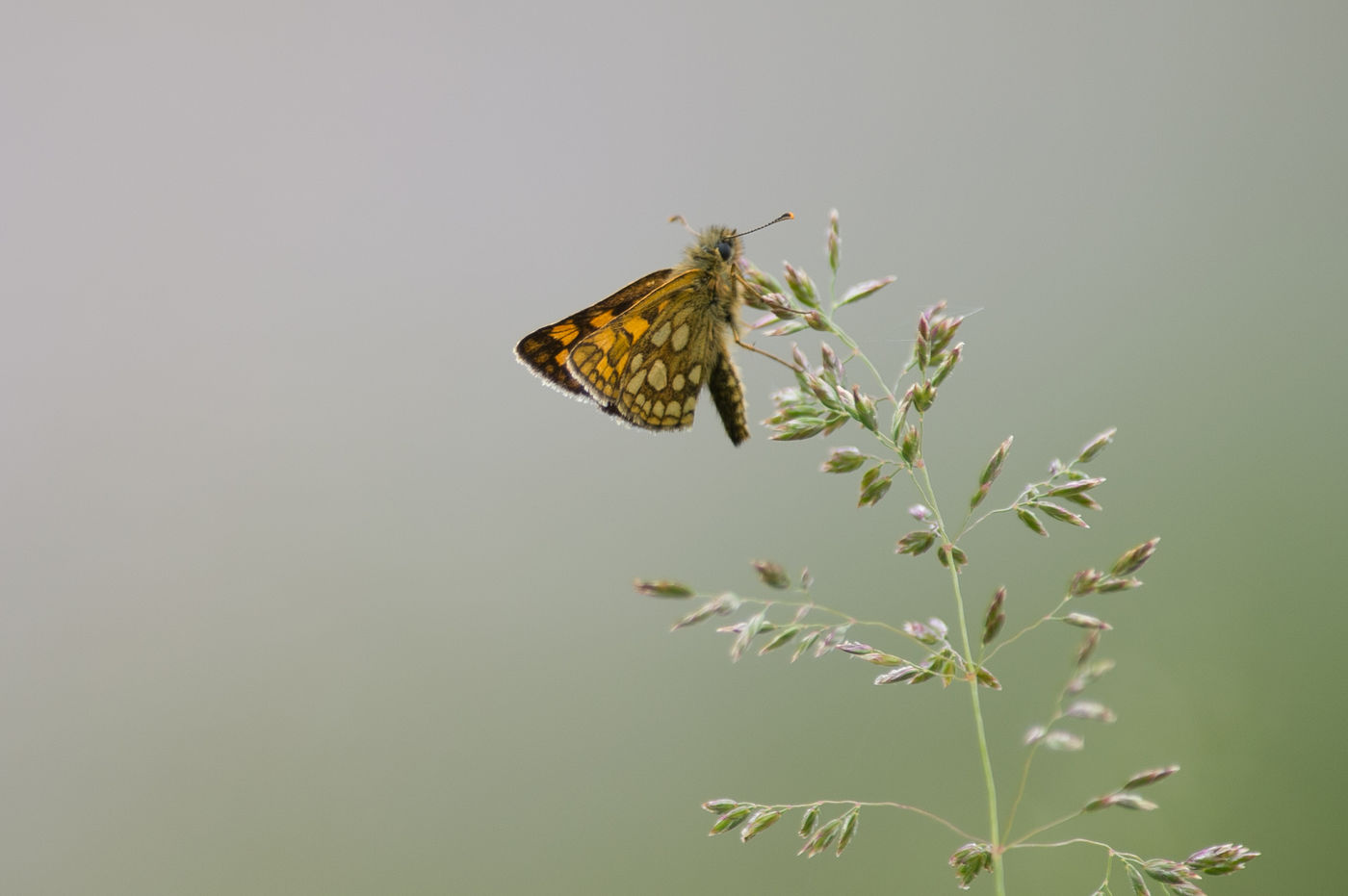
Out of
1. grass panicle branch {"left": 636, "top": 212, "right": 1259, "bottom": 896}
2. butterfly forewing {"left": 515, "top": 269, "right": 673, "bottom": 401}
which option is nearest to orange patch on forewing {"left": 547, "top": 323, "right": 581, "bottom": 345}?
butterfly forewing {"left": 515, "top": 269, "right": 673, "bottom": 401}

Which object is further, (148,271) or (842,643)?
(148,271)

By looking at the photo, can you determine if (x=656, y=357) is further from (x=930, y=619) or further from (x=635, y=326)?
(x=930, y=619)

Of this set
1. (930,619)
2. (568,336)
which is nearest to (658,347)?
(568,336)

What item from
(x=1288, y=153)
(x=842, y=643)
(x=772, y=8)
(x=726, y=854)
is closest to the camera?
(x=842, y=643)

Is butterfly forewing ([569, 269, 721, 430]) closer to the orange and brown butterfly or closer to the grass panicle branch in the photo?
the orange and brown butterfly

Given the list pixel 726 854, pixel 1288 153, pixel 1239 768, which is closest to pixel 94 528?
pixel 726 854

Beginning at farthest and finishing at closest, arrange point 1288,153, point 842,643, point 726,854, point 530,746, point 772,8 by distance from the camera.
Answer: point 772,8 → point 1288,153 → point 530,746 → point 726,854 → point 842,643

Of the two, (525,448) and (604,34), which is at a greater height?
(604,34)

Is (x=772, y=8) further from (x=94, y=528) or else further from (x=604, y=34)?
(x=94, y=528)
